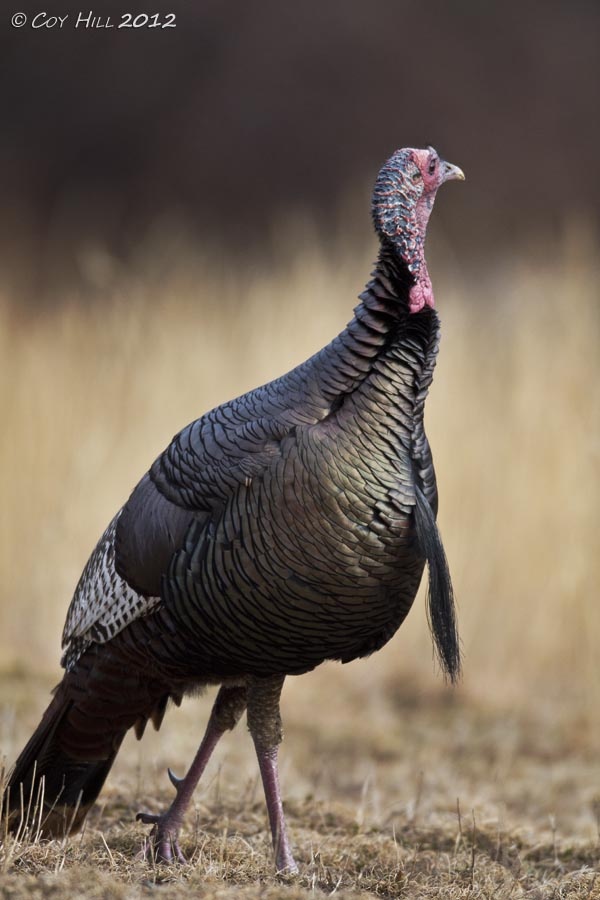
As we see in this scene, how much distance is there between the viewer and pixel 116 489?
7.30 m

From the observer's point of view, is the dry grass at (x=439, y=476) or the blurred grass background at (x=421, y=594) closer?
the blurred grass background at (x=421, y=594)

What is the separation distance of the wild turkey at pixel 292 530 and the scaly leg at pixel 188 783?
0.02 metres

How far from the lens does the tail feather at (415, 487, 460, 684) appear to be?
368 cm

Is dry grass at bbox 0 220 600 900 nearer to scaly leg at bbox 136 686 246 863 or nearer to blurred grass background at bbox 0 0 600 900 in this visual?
blurred grass background at bbox 0 0 600 900

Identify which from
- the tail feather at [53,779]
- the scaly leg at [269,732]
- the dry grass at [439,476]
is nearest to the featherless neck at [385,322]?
the scaly leg at [269,732]

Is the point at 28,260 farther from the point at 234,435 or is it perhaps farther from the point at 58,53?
the point at 234,435

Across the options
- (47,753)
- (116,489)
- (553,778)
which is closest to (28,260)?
(116,489)

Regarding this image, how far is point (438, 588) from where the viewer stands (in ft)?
12.5

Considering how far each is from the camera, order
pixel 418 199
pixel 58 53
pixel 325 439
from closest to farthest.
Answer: pixel 325 439
pixel 418 199
pixel 58 53

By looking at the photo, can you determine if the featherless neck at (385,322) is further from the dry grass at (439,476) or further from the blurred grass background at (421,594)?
the dry grass at (439,476)

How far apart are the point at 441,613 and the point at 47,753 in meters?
1.33

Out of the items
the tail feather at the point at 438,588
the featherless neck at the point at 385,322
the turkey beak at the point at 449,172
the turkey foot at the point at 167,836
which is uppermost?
the turkey beak at the point at 449,172

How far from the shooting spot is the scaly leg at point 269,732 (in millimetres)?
4070

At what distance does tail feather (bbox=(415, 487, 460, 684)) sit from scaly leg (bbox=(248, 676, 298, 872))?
0.52m
